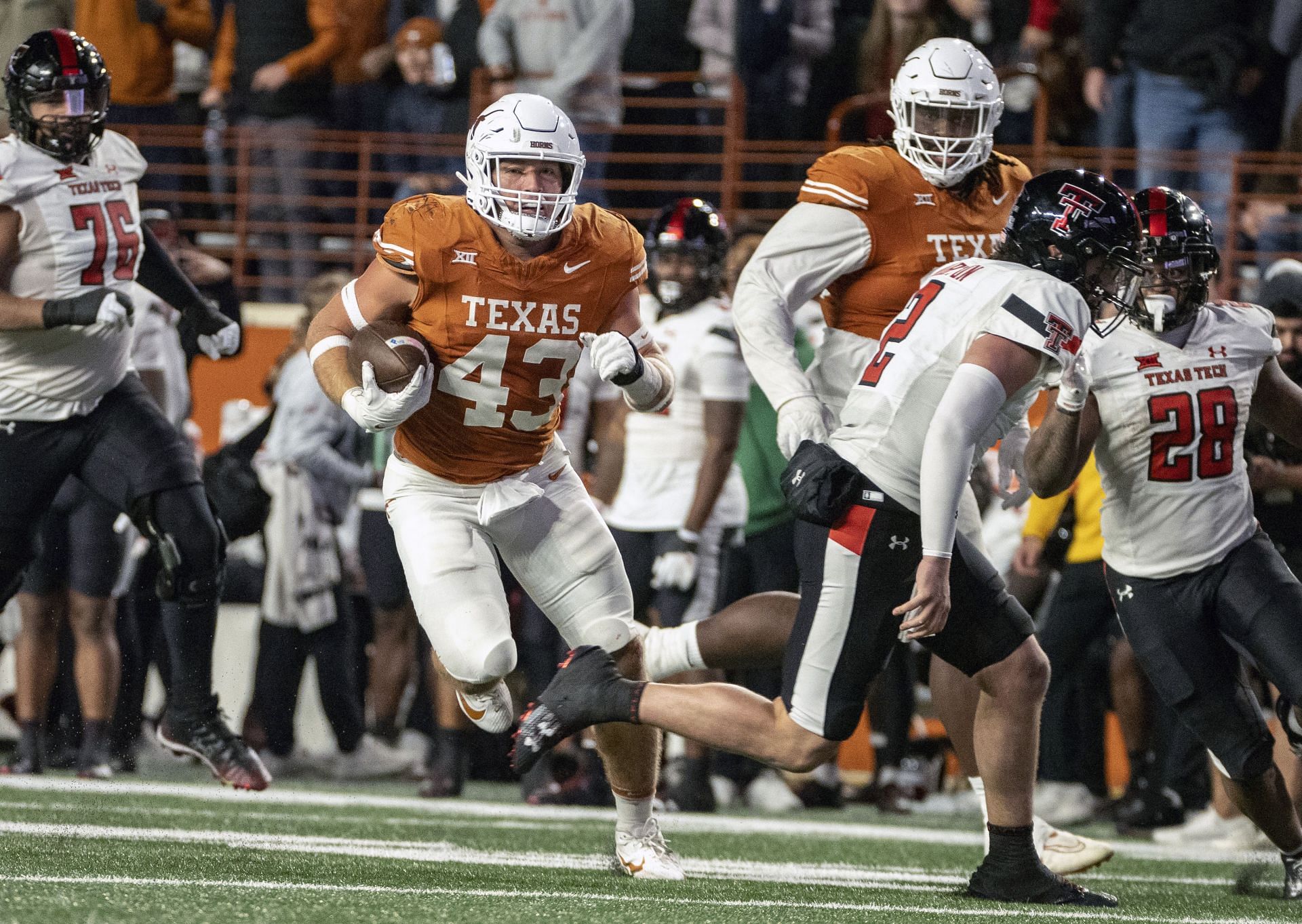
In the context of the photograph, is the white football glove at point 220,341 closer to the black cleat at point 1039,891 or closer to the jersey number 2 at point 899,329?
Answer: the jersey number 2 at point 899,329

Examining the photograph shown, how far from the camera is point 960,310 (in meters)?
4.17

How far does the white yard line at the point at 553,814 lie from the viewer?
6215 mm

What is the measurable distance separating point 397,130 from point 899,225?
5837 mm

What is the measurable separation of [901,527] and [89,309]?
2320 mm

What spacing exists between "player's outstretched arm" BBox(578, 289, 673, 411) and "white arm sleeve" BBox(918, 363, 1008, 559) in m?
0.71

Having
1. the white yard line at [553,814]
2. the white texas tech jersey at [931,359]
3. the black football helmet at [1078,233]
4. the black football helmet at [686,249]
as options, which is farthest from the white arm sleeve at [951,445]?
the black football helmet at [686,249]

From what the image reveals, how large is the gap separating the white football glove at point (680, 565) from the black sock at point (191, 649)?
187 centimetres

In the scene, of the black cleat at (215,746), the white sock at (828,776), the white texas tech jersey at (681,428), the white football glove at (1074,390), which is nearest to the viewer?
the white football glove at (1074,390)

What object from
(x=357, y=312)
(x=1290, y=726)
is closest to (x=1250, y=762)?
(x=1290, y=726)

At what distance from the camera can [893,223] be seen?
4863 mm

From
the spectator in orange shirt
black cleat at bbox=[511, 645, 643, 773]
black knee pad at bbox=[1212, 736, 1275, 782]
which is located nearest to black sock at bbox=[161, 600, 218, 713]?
black cleat at bbox=[511, 645, 643, 773]

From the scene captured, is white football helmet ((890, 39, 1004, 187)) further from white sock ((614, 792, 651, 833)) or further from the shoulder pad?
white sock ((614, 792, 651, 833))

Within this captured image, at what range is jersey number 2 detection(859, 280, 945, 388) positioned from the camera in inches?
167

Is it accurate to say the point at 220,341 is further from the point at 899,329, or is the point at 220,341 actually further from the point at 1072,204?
the point at 1072,204
